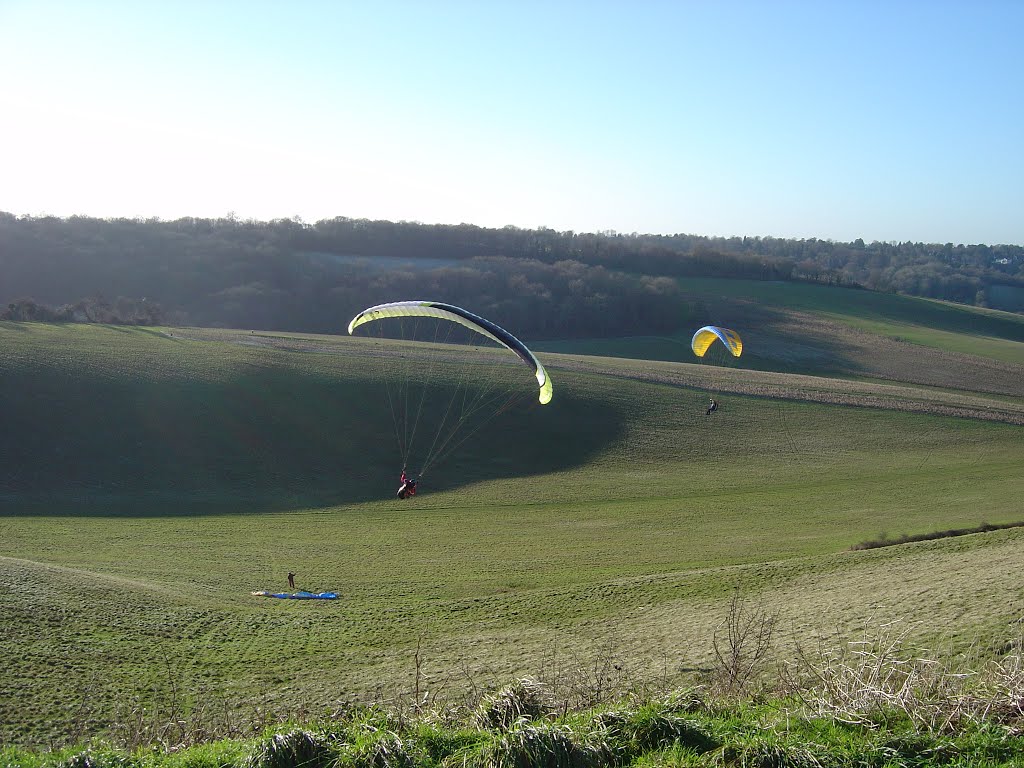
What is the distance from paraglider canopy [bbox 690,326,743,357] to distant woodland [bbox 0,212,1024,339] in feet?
135

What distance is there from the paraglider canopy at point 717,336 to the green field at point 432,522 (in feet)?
17.4

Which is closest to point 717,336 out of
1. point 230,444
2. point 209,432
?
point 230,444

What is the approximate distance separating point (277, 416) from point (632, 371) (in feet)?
74.3

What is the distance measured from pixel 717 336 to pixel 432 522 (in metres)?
14.5

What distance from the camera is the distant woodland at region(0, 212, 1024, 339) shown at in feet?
250

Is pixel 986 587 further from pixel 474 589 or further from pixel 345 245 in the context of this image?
pixel 345 245

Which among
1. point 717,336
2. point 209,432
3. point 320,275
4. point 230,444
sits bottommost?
point 230,444

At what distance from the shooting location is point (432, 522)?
87.0ft

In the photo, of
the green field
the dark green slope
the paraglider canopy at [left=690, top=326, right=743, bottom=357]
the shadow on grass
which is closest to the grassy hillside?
the green field

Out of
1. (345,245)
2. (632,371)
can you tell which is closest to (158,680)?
(632,371)

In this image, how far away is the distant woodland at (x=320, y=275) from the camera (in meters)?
76.2

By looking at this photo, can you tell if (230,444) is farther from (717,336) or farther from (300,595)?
(717,336)

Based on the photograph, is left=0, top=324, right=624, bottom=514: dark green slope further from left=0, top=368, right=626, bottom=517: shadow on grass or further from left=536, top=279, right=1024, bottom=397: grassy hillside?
left=536, top=279, right=1024, bottom=397: grassy hillside

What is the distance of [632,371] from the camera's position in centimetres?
4878
